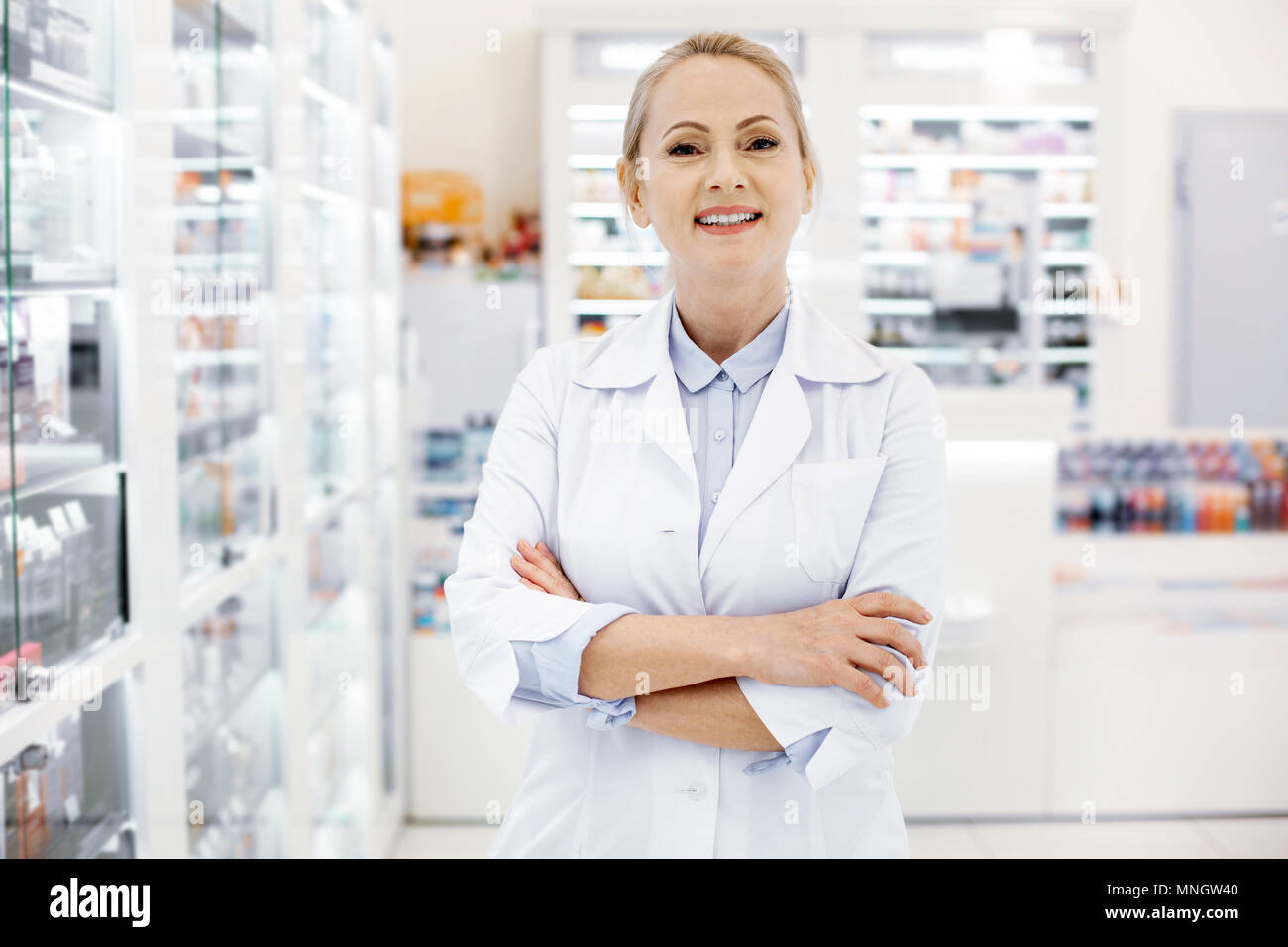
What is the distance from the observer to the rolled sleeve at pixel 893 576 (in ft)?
3.70

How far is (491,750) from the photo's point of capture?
3.43 m

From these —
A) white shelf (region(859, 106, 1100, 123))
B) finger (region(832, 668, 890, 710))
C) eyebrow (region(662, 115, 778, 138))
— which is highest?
white shelf (region(859, 106, 1100, 123))

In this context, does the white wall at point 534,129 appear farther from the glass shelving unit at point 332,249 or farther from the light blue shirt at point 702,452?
the light blue shirt at point 702,452

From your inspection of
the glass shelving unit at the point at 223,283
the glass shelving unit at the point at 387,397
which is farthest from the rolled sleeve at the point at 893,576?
the glass shelving unit at the point at 387,397

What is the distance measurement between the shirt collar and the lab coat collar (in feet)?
0.04

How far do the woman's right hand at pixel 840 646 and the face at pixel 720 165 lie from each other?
A: 1.23ft

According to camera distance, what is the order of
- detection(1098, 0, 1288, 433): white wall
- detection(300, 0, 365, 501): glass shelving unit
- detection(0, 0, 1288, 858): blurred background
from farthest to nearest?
1. detection(1098, 0, 1288, 433): white wall
2. detection(300, 0, 365, 501): glass shelving unit
3. detection(0, 0, 1288, 858): blurred background

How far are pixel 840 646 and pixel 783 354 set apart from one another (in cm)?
34

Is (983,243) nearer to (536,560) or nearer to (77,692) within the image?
(536,560)

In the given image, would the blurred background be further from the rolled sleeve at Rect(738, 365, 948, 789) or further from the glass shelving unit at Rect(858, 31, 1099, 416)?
the rolled sleeve at Rect(738, 365, 948, 789)

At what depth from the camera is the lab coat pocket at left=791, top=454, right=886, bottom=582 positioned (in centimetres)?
119

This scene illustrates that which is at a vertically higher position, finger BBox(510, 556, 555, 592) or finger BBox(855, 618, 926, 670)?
finger BBox(510, 556, 555, 592)

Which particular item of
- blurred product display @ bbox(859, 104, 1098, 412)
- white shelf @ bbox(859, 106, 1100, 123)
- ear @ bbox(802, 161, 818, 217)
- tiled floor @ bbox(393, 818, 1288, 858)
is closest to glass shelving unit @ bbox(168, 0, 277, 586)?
ear @ bbox(802, 161, 818, 217)

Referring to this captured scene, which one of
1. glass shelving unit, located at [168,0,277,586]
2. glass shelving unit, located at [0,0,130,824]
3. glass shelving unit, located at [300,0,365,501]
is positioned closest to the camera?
glass shelving unit, located at [0,0,130,824]
